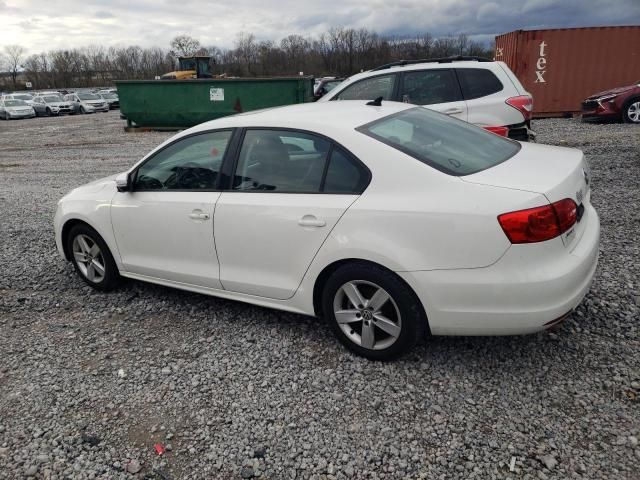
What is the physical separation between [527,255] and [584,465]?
101cm

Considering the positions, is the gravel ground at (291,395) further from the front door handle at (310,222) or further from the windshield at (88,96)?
the windshield at (88,96)

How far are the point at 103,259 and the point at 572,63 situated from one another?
16244mm

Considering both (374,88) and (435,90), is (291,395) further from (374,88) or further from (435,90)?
(374,88)

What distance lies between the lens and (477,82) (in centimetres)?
683

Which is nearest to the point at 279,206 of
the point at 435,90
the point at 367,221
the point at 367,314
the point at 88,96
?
the point at 367,221

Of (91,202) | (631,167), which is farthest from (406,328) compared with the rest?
(631,167)

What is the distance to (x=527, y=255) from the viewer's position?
2.60 meters

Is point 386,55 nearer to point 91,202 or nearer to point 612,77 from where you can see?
point 612,77

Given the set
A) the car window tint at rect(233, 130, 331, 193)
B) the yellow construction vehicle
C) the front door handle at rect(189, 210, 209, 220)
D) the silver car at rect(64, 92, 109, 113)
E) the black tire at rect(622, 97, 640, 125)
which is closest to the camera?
the car window tint at rect(233, 130, 331, 193)

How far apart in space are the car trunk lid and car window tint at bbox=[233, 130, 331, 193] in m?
0.97

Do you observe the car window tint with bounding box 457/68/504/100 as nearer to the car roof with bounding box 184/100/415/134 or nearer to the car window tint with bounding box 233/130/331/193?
the car roof with bounding box 184/100/415/134

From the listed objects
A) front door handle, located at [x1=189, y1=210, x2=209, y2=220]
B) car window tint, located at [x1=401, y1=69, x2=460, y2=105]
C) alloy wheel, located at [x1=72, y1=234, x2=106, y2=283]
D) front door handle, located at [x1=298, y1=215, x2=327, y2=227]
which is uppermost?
car window tint, located at [x1=401, y1=69, x2=460, y2=105]

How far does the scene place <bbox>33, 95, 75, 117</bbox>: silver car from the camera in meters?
34.2

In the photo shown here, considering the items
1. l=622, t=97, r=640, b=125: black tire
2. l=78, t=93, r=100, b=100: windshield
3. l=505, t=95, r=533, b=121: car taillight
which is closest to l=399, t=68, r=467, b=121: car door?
l=505, t=95, r=533, b=121: car taillight
